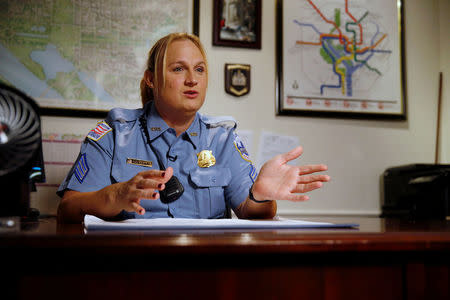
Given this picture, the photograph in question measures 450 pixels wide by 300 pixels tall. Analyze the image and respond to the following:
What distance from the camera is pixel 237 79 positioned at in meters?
2.16

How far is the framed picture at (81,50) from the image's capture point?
195 centimetres

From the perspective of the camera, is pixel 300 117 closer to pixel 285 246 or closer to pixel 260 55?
pixel 260 55

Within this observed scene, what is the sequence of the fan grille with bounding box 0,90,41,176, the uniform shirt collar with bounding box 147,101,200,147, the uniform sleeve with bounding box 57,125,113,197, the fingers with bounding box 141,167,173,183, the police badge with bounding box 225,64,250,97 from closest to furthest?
1. the fan grille with bounding box 0,90,41,176
2. the fingers with bounding box 141,167,173,183
3. the uniform sleeve with bounding box 57,125,113,197
4. the uniform shirt collar with bounding box 147,101,200,147
5. the police badge with bounding box 225,64,250,97

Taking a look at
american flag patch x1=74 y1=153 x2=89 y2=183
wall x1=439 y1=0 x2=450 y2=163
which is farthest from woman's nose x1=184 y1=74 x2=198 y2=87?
wall x1=439 y1=0 x2=450 y2=163

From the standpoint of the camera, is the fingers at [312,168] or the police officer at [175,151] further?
the police officer at [175,151]

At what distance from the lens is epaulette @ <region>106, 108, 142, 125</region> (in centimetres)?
143

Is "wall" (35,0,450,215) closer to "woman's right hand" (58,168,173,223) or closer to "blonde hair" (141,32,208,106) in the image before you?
"blonde hair" (141,32,208,106)

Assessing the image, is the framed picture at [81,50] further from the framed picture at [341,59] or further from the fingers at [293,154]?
the fingers at [293,154]

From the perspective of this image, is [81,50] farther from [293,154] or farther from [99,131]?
[293,154]

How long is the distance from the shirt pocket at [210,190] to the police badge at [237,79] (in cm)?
82

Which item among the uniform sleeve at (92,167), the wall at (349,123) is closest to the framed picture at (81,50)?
the wall at (349,123)

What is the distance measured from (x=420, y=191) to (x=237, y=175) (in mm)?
1110

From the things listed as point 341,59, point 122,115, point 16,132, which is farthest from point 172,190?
point 341,59

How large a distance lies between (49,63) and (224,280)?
1833 millimetres
